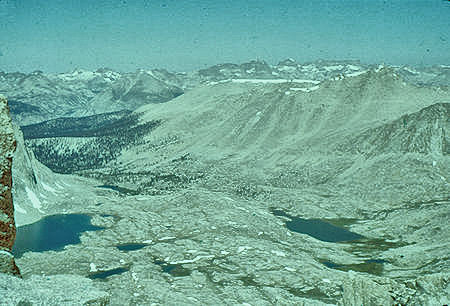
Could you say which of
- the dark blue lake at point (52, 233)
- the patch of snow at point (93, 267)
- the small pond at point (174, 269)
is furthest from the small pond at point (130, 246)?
the patch of snow at point (93, 267)

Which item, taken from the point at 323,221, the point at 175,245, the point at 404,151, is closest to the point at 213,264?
the point at 175,245

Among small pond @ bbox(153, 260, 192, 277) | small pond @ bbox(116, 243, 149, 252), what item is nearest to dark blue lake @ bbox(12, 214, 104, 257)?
small pond @ bbox(116, 243, 149, 252)

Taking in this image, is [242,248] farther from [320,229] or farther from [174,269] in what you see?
[320,229]

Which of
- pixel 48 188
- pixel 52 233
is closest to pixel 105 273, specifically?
pixel 52 233

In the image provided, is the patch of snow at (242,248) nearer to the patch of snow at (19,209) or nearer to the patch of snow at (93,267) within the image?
the patch of snow at (93,267)

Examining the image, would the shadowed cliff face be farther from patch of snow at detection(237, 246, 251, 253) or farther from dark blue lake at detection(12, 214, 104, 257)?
dark blue lake at detection(12, 214, 104, 257)
